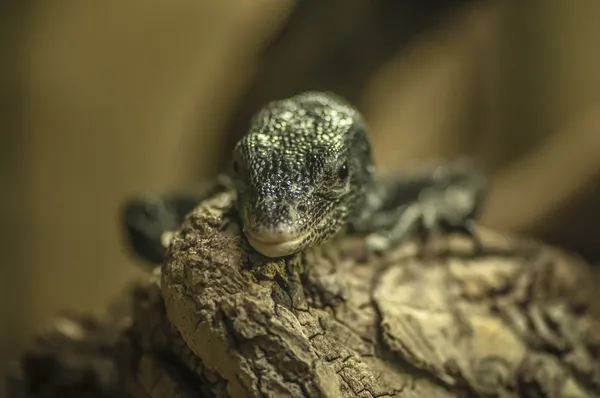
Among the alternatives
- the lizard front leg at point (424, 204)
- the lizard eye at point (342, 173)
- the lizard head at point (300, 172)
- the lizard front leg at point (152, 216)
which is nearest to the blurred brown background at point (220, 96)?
the lizard front leg at point (424, 204)

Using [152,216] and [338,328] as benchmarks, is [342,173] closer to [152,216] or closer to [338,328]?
[338,328]

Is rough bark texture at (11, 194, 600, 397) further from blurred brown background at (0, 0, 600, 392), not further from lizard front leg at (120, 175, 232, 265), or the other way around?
blurred brown background at (0, 0, 600, 392)

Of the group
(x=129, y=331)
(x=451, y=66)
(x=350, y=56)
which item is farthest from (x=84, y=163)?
(x=129, y=331)

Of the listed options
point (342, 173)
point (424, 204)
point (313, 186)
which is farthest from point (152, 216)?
point (313, 186)

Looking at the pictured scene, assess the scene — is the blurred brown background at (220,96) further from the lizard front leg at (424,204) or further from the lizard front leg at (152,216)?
the lizard front leg at (152,216)

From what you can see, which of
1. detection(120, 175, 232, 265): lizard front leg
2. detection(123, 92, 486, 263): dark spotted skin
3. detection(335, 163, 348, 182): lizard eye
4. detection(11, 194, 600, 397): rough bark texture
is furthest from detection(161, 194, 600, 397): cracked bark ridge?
detection(120, 175, 232, 265): lizard front leg
